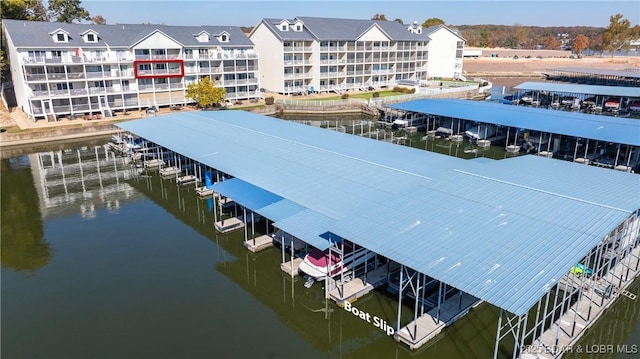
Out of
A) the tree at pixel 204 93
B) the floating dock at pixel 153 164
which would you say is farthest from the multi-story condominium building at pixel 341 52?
the floating dock at pixel 153 164

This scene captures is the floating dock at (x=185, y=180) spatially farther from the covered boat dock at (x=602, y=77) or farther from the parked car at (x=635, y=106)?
the covered boat dock at (x=602, y=77)

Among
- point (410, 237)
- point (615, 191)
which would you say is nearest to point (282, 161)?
point (410, 237)

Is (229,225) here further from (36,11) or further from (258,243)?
(36,11)

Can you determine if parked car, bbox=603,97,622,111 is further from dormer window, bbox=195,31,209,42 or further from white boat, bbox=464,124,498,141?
dormer window, bbox=195,31,209,42

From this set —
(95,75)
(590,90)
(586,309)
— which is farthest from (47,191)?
(590,90)

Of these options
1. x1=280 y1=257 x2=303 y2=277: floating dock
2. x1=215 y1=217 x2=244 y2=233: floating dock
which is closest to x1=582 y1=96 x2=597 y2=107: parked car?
x1=215 y1=217 x2=244 y2=233: floating dock

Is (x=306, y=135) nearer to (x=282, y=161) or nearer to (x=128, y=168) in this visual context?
(x=282, y=161)
